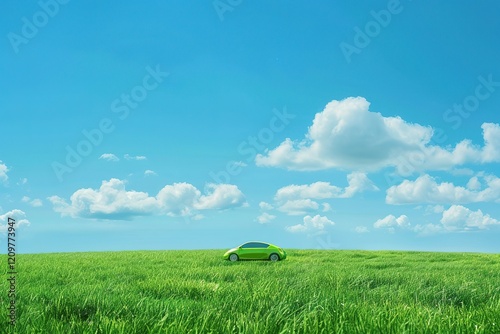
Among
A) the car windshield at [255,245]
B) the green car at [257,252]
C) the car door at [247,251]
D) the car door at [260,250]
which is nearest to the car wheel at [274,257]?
the green car at [257,252]

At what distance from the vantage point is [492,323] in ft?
14.7

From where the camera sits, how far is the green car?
23.0 meters

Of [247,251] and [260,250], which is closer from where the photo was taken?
[247,251]

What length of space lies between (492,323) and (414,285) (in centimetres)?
Result: 476

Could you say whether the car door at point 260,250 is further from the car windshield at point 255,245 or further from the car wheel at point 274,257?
the car wheel at point 274,257

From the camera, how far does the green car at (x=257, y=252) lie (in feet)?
75.5

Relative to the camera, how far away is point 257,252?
77.0 feet

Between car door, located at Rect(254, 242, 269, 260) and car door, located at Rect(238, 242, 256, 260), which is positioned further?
car door, located at Rect(254, 242, 269, 260)

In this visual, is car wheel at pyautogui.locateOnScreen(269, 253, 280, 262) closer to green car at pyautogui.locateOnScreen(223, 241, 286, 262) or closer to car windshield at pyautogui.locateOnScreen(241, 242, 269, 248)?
green car at pyautogui.locateOnScreen(223, 241, 286, 262)

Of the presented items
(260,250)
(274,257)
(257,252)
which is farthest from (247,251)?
(274,257)

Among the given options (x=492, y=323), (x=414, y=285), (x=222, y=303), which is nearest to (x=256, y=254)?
(x=414, y=285)

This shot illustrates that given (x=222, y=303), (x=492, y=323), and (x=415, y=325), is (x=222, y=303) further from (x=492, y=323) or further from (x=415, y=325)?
(x=492, y=323)

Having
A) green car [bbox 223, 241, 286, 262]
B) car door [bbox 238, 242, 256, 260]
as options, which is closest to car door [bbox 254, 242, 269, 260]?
green car [bbox 223, 241, 286, 262]

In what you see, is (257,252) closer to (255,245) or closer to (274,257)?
(255,245)
